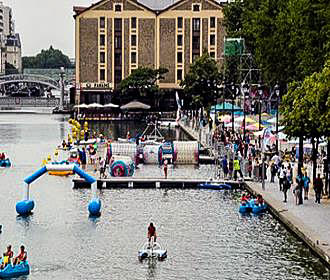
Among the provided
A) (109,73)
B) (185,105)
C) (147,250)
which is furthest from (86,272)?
(109,73)

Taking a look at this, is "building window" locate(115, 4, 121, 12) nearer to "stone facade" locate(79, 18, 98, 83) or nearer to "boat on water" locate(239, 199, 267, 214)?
"stone facade" locate(79, 18, 98, 83)

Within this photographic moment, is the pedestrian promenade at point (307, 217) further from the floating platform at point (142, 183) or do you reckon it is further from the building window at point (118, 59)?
the building window at point (118, 59)

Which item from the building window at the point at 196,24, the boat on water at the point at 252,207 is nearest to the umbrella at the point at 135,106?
the building window at the point at 196,24

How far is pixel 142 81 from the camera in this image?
407 ft

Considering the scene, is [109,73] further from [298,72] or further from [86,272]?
[86,272]

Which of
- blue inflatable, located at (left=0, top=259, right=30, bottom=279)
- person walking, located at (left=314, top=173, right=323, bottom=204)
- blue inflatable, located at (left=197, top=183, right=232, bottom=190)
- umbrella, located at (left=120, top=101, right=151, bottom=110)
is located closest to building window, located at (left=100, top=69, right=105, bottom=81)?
umbrella, located at (left=120, top=101, right=151, bottom=110)

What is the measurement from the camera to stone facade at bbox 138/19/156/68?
134m

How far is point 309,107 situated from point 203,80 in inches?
2828

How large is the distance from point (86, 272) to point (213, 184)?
20140 mm

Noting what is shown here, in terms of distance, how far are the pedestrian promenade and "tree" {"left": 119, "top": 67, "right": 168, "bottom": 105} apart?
81.1m

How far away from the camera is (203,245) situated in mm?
32500

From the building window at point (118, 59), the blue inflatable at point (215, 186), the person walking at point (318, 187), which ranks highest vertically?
the building window at point (118, 59)

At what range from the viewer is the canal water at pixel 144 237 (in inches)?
1131

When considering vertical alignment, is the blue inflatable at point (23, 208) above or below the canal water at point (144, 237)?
above
